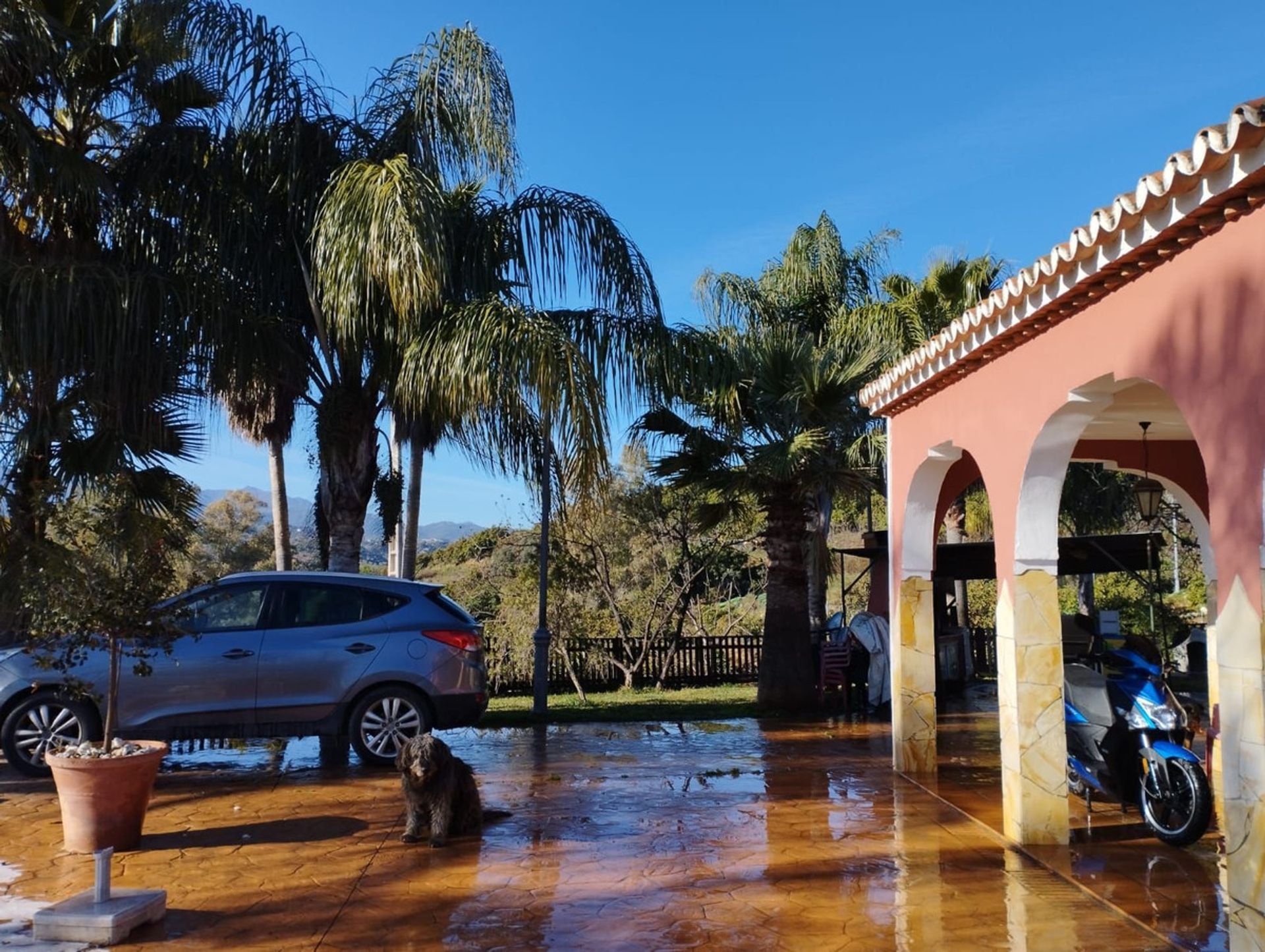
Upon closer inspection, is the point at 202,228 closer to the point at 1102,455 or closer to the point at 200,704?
the point at 200,704

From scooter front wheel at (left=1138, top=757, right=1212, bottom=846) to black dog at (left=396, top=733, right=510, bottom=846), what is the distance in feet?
14.5

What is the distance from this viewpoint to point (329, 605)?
961 centimetres

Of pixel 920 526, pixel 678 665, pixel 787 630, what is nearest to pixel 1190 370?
pixel 920 526

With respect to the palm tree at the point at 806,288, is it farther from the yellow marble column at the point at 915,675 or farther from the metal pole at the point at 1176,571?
the metal pole at the point at 1176,571

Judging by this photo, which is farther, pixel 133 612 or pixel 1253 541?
pixel 133 612

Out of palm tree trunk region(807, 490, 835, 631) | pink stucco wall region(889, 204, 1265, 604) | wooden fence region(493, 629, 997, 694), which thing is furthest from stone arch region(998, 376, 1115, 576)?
wooden fence region(493, 629, 997, 694)

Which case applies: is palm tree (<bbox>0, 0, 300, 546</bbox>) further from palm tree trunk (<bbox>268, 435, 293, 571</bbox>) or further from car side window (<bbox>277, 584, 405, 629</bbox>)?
palm tree trunk (<bbox>268, 435, 293, 571</bbox>)

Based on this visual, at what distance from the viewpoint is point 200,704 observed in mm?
9141

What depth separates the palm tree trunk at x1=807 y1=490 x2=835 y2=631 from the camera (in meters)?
15.9

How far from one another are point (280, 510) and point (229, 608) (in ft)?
25.4

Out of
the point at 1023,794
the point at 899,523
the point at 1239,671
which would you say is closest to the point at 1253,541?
the point at 1239,671

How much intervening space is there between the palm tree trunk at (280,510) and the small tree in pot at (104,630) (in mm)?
8957

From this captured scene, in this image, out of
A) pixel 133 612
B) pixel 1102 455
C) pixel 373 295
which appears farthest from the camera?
pixel 373 295

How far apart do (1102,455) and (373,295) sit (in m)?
7.37
